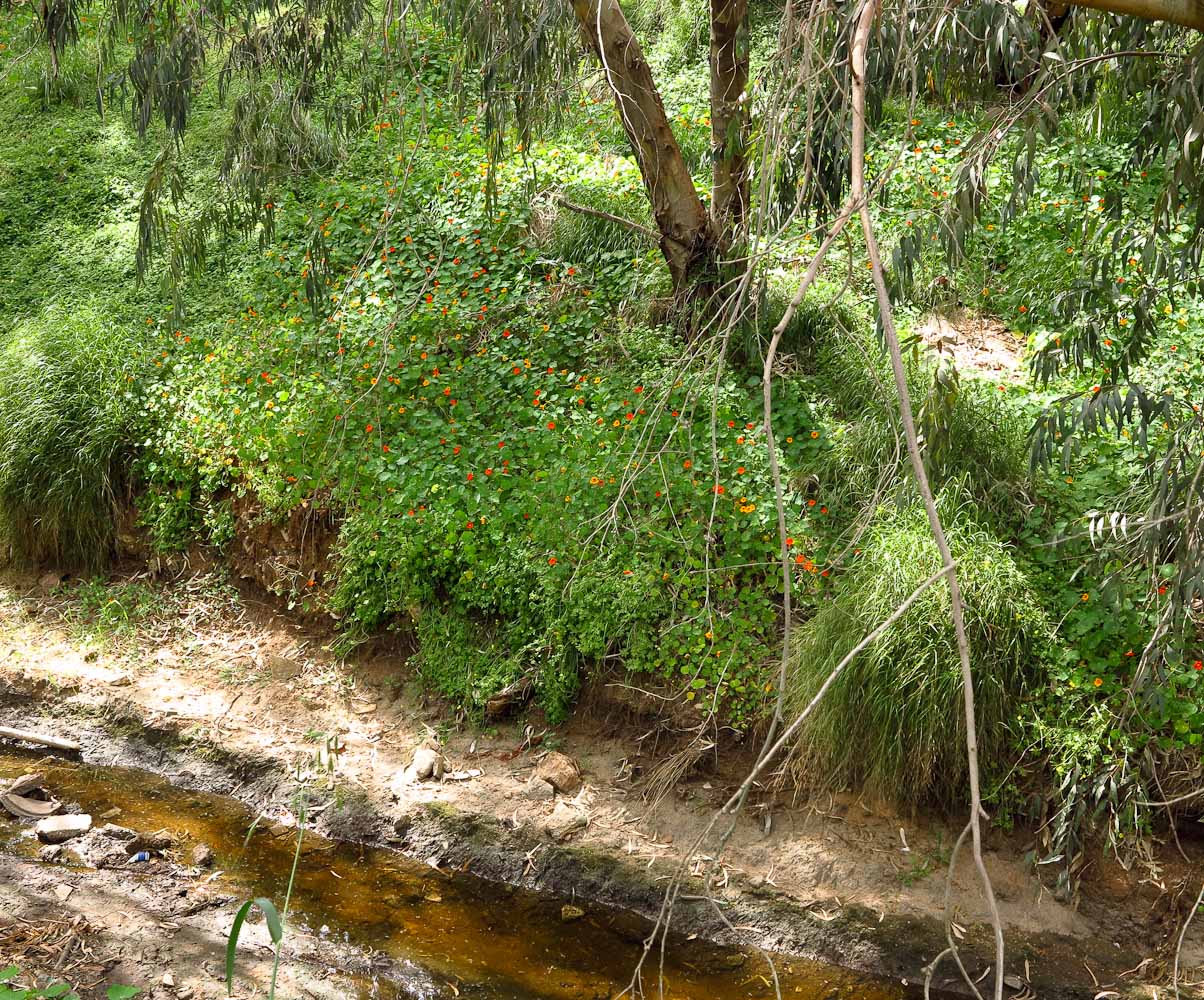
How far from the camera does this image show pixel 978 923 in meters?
4.14

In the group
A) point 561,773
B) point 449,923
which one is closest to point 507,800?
point 561,773

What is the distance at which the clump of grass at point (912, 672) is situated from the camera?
4.24 m

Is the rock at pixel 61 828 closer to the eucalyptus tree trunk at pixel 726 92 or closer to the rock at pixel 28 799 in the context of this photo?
the rock at pixel 28 799

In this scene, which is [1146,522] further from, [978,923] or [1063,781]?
[978,923]

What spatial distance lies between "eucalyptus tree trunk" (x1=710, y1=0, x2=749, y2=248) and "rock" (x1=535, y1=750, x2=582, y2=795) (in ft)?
8.47

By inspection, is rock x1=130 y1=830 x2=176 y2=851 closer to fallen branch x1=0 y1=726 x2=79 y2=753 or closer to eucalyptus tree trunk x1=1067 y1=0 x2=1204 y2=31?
fallen branch x1=0 y1=726 x2=79 y2=753

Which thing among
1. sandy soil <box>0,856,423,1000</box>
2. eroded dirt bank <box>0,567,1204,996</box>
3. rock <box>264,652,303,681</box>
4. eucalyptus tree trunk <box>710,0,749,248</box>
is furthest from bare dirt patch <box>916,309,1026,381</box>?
sandy soil <box>0,856,423,1000</box>

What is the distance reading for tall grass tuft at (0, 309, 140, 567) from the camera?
6.39 m

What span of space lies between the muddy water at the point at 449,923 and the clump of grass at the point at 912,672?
79cm

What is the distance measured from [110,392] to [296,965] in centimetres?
404

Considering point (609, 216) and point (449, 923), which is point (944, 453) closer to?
point (609, 216)

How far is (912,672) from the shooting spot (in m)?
4.22

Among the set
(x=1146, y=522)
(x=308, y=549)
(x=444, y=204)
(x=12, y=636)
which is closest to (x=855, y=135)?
(x=1146, y=522)

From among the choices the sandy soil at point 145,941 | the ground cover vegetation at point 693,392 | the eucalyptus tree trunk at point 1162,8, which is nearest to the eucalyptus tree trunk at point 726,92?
the ground cover vegetation at point 693,392
